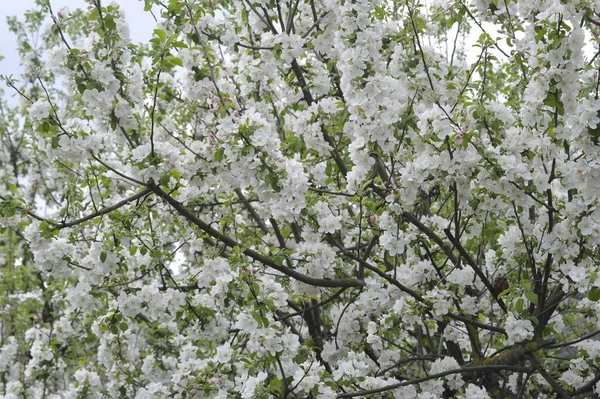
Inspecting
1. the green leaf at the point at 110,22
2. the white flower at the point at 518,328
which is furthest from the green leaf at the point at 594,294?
the green leaf at the point at 110,22

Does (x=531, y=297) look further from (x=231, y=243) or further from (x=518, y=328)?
(x=231, y=243)

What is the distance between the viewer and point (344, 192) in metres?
4.61

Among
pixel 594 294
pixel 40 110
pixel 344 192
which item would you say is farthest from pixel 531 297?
pixel 40 110

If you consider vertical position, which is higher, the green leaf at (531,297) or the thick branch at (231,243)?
the thick branch at (231,243)

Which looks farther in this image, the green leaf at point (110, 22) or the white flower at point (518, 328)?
the white flower at point (518, 328)

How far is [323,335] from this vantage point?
5277mm

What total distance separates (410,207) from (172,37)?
1.67 metres

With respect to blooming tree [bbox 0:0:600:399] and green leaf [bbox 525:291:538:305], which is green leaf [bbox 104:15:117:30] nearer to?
blooming tree [bbox 0:0:600:399]

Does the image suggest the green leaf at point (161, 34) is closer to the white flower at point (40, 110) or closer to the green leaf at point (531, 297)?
the white flower at point (40, 110)

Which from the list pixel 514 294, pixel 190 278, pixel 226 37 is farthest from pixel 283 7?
pixel 514 294

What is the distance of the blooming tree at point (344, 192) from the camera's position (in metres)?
3.62

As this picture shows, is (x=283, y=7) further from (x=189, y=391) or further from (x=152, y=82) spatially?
(x=189, y=391)

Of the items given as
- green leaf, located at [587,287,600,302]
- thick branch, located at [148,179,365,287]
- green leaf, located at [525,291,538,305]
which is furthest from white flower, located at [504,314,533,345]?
thick branch, located at [148,179,365,287]

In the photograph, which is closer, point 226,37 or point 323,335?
point 226,37
